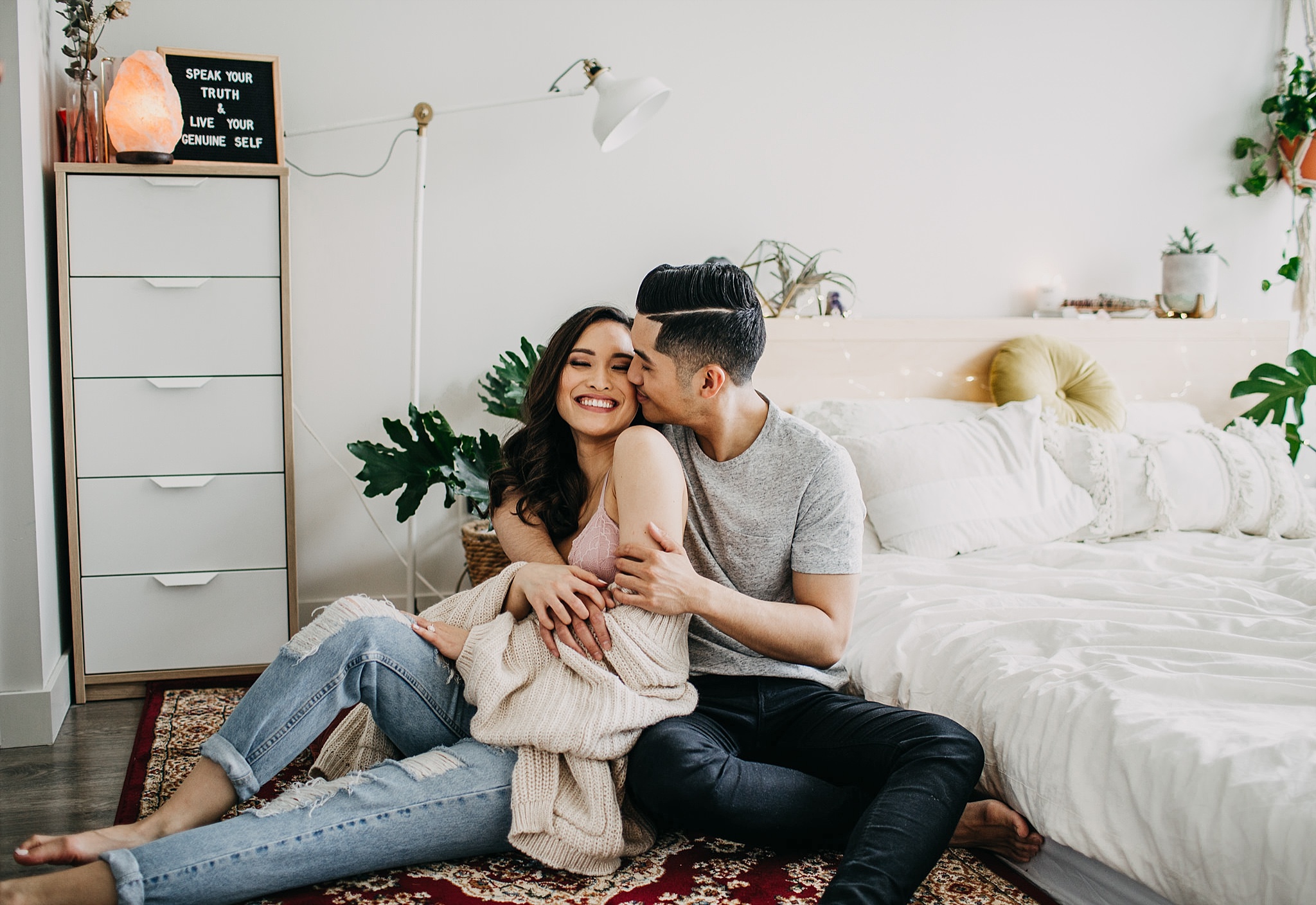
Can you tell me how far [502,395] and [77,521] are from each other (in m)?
1.05

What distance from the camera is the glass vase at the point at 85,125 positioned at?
2.20 metres

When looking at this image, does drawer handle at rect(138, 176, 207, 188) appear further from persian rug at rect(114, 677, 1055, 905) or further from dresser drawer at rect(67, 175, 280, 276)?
persian rug at rect(114, 677, 1055, 905)

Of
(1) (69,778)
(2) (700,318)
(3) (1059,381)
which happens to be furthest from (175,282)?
(3) (1059,381)

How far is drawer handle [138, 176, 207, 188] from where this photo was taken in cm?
219

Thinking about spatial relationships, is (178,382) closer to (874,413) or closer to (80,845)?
(80,845)

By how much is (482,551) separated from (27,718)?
105 cm

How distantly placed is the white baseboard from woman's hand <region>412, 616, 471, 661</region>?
3.35 feet

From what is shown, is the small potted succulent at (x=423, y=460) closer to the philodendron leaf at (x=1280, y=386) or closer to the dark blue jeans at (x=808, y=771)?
the dark blue jeans at (x=808, y=771)

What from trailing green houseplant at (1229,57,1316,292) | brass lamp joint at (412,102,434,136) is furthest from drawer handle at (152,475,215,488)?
trailing green houseplant at (1229,57,1316,292)

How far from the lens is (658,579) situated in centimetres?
136

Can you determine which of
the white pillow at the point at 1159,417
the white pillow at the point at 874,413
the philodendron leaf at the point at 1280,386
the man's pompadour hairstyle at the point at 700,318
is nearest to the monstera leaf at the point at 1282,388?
the philodendron leaf at the point at 1280,386

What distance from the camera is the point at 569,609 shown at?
4.66ft

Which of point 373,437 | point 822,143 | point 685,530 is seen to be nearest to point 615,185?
point 822,143

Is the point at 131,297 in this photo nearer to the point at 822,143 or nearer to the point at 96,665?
the point at 96,665
